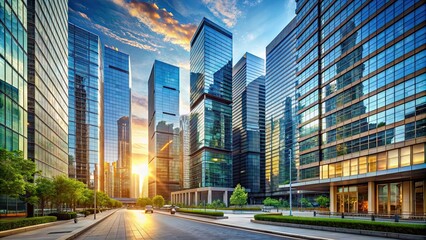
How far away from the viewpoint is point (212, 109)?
5527 inches

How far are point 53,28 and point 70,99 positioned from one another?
8929 cm

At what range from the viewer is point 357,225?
2038 cm

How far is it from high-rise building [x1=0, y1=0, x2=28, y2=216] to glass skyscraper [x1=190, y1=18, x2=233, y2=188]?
98059 mm

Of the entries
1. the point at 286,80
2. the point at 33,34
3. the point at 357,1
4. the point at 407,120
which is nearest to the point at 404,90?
the point at 407,120

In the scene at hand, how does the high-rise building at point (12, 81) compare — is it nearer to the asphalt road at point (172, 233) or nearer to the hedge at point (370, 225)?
the asphalt road at point (172, 233)

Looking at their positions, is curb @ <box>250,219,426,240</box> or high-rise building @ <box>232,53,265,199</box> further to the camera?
high-rise building @ <box>232,53,265,199</box>

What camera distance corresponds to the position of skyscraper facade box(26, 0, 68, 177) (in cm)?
4747

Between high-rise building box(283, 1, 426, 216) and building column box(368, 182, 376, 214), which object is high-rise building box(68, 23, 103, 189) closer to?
high-rise building box(283, 1, 426, 216)

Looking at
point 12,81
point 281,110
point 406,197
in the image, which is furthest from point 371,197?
point 281,110

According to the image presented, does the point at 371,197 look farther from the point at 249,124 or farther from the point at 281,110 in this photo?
the point at 249,124

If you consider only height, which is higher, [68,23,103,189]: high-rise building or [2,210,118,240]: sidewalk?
[68,23,103,189]: high-rise building

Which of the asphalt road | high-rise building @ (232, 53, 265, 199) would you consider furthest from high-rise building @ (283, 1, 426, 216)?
high-rise building @ (232, 53, 265, 199)

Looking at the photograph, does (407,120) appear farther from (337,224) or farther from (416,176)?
(337,224)

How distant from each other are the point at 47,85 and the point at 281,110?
108 metres
